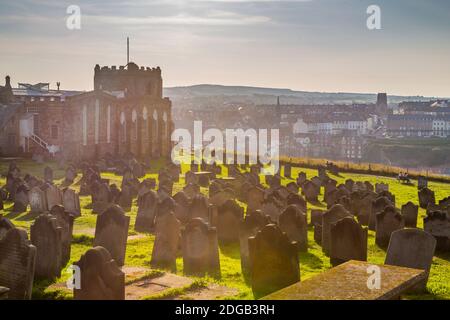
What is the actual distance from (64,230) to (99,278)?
5945 millimetres

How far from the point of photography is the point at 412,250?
12477 millimetres

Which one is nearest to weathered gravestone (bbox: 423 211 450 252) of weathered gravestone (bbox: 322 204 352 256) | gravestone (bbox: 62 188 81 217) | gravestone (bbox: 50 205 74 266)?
weathered gravestone (bbox: 322 204 352 256)

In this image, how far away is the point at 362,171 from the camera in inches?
1694

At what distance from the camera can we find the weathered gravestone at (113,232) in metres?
14.5

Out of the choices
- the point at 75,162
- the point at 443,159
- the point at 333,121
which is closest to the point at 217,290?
the point at 75,162

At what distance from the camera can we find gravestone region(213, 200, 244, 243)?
17.9 metres

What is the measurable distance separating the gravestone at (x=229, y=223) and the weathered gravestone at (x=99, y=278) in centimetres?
851

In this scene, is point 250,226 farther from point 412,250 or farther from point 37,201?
point 37,201

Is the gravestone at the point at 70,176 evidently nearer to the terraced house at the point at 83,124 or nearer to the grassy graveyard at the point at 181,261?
the grassy graveyard at the point at 181,261

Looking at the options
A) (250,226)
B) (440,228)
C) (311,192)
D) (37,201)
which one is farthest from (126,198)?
(440,228)

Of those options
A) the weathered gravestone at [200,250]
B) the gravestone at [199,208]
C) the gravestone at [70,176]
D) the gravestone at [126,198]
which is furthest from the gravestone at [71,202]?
the gravestone at [70,176]
